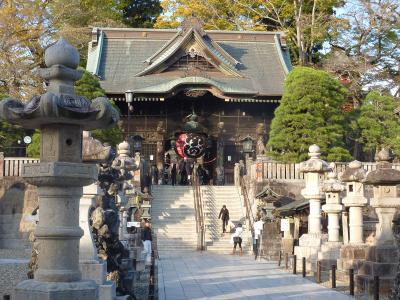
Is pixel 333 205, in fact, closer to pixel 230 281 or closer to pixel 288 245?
pixel 288 245

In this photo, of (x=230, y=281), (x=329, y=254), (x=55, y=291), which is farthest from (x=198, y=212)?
(x=55, y=291)

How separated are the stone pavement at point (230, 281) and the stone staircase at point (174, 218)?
3738 millimetres

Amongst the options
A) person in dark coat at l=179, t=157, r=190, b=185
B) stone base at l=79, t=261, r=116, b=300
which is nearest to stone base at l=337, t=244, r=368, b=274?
stone base at l=79, t=261, r=116, b=300

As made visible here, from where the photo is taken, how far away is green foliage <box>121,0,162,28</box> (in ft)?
181

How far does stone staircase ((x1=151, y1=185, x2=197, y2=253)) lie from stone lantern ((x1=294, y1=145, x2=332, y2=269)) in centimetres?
789

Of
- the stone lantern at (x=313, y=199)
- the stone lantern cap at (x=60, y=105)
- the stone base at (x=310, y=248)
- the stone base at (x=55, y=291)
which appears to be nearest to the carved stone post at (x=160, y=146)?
the stone lantern at (x=313, y=199)

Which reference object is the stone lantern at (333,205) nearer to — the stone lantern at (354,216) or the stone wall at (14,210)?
the stone lantern at (354,216)

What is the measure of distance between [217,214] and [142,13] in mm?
28893

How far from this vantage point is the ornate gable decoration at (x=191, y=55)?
129ft

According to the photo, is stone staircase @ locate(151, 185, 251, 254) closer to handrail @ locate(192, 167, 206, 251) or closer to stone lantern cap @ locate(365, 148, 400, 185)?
handrail @ locate(192, 167, 206, 251)

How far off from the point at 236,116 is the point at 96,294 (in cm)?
3193

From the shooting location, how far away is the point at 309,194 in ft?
69.2

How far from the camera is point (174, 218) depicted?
100 feet

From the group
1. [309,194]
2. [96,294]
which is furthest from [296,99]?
[96,294]
